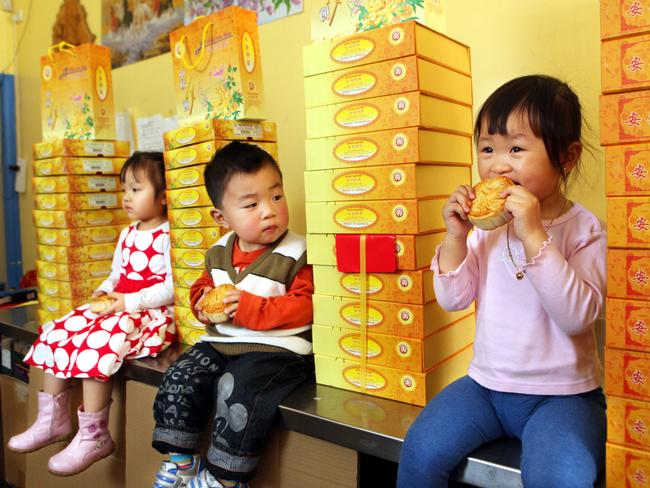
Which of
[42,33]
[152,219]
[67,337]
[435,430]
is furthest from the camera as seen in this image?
[42,33]

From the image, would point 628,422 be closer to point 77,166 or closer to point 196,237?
point 196,237

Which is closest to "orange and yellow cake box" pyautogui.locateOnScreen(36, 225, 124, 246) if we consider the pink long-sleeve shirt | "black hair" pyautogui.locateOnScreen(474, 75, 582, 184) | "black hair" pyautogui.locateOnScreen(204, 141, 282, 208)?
"black hair" pyautogui.locateOnScreen(204, 141, 282, 208)

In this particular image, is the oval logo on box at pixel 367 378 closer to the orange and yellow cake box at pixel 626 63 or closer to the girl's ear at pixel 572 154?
the girl's ear at pixel 572 154

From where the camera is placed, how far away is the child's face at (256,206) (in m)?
1.22

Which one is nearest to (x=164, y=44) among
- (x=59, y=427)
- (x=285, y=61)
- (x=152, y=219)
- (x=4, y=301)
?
(x=285, y=61)

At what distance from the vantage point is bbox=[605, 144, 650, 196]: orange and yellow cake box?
66cm

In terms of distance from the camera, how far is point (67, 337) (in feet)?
4.50

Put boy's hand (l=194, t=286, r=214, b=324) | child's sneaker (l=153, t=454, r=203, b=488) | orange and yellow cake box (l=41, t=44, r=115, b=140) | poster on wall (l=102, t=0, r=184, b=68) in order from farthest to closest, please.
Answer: poster on wall (l=102, t=0, r=184, b=68), orange and yellow cake box (l=41, t=44, r=115, b=140), boy's hand (l=194, t=286, r=214, b=324), child's sneaker (l=153, t=454, r=203, b=488)

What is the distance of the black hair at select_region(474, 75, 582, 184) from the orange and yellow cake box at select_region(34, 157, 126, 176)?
1.23 meters

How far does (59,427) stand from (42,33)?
6.00 ft

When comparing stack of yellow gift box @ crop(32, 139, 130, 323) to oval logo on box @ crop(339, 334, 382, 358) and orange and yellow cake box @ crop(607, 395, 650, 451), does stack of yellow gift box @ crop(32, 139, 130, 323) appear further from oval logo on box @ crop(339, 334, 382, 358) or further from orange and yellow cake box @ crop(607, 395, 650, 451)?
orange and yellow cake box @ crop(607, 395, 650, 451)

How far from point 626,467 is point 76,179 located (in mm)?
1526

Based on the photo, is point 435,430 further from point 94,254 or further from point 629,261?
point 94,254

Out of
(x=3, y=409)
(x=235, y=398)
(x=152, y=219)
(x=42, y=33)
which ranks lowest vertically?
(x=3, y=409)
